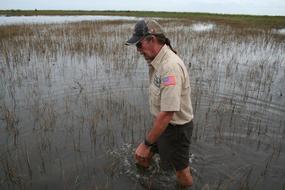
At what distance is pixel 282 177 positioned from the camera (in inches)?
150

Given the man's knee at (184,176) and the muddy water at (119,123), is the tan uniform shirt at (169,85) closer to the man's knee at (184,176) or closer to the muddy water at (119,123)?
the man's knee at (184,176)

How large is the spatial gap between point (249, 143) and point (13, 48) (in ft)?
33.7

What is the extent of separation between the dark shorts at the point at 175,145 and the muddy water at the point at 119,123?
0.69 meters

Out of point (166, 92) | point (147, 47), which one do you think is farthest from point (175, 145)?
point (147, 47)

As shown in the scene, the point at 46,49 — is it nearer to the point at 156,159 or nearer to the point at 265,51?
the point at 156,159

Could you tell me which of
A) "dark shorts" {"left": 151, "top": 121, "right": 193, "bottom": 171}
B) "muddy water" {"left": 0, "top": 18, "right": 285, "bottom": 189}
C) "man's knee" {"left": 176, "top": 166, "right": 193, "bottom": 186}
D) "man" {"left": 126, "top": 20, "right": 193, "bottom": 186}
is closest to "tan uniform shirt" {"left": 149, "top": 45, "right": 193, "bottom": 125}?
"man" {"left": 126, "top": 20, "right": 193, "bottom": 186}

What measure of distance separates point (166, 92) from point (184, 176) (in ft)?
4.43

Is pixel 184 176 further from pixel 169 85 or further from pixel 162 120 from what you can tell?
pixel 169 85

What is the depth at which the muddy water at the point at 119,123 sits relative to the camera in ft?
12.5

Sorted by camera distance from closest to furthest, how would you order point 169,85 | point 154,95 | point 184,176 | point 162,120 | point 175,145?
point 169,85, point 162,120, point 154,95, point 175,145, point 184,176

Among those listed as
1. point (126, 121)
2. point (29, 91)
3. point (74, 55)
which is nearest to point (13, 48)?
point (74, 55)

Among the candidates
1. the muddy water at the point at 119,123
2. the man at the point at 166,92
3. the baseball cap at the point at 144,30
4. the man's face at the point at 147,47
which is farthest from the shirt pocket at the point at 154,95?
the muddy water at the point at 119,123

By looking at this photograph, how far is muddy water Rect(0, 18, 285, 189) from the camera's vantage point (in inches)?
150

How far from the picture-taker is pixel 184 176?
128 inches
